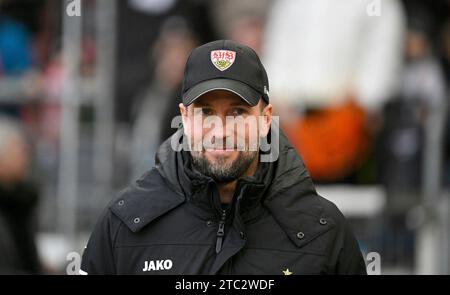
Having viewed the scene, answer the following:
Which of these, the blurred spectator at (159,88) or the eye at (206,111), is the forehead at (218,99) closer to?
the eye at (206,111)

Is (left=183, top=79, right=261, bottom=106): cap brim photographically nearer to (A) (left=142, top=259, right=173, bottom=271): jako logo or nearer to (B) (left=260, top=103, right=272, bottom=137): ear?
(B) (left=260, top=103, right=272, bottom=137): ear

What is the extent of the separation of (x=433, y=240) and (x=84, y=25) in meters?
3.49

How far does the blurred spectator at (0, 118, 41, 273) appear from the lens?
26.1 ft

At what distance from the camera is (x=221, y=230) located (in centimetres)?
442

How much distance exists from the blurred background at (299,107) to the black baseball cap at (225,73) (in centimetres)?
405

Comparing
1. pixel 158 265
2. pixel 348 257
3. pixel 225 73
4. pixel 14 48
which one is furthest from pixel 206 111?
pixel 14 48

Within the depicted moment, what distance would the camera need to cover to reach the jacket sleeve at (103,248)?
14.9 ft

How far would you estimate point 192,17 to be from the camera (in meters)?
8.97

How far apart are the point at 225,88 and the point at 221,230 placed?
1.93ft

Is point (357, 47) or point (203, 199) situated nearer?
point (203, 199)

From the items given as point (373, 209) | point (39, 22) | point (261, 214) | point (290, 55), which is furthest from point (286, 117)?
point (261, 214)

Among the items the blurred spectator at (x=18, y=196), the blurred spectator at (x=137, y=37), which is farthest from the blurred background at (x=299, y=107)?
the blurred spectator at (x=18, y=196)
